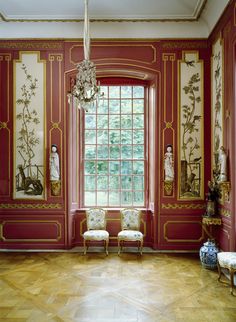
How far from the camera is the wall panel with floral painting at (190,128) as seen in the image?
672cm

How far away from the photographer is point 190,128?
6730mm

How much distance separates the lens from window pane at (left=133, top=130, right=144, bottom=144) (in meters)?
7.38

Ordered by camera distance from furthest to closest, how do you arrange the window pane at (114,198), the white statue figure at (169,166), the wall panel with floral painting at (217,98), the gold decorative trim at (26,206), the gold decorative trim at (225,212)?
the window pane at (114,198) < the gold decorative trim at (26,206) < the white statue figure at (169,166) < the wall panel with floral painting at (217,98) < the gold decorative trim at (225,212)

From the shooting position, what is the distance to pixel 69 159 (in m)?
6.83

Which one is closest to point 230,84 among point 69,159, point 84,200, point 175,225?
point 175,225

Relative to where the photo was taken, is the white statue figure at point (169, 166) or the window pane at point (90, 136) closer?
the white statue figure at point (169, 166)

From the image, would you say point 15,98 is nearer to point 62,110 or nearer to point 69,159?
point 62,110

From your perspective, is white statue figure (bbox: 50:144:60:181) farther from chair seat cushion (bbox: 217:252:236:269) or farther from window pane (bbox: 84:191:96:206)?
chair seat cushion (bbox: 217:252:236:269)

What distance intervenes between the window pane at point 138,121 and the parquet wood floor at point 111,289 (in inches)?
107

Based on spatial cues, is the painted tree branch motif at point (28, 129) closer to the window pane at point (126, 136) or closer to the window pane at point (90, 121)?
the window pane at point (90, 121)

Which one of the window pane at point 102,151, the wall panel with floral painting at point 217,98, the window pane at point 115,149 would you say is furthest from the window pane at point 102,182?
the wall panel with floral painting at point 217,98

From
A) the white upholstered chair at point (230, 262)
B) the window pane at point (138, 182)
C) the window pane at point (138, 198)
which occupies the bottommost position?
the white upholstered chair at point (230, 262)

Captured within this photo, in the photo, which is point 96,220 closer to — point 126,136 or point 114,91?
point 126,136

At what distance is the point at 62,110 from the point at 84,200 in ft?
6.52
